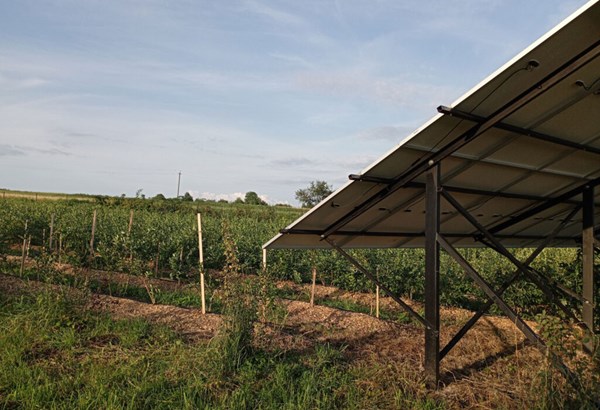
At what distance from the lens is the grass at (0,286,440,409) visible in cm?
444

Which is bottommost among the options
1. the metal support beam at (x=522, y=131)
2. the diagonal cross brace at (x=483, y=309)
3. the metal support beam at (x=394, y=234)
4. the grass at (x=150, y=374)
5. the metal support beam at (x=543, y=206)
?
the grass at (x=150, y=374)

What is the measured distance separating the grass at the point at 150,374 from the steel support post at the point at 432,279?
425mm

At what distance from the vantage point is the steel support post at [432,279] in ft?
15.4

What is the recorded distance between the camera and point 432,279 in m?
4.68

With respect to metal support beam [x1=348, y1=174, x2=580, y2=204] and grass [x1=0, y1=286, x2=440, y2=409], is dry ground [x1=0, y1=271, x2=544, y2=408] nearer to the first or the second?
grass [x1=0, y1=286, x2=440, y2=409]

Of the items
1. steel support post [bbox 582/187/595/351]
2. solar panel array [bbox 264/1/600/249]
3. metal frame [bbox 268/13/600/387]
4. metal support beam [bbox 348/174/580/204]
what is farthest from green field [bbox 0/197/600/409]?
metal support beam [bbox 348/174/580/204]

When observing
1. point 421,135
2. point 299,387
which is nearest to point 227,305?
point 299,387

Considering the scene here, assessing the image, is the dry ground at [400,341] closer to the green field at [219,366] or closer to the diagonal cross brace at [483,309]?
the green field at [219,366]

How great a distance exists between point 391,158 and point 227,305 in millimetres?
2441

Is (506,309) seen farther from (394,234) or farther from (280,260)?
(280,260)

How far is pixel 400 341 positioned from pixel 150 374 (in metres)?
3.58

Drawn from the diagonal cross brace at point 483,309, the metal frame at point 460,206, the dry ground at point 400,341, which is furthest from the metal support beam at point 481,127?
the dry ground at point 400,341

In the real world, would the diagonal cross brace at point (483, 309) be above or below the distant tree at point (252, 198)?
below

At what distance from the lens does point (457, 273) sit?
11.3 m
